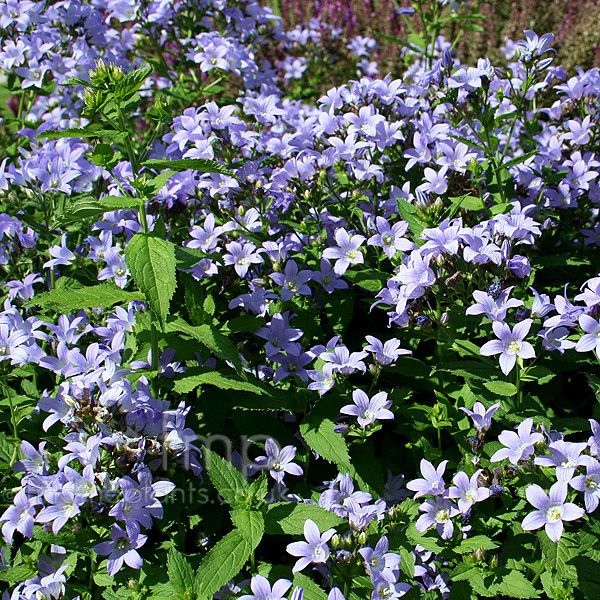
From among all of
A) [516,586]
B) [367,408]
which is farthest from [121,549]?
[516,586]

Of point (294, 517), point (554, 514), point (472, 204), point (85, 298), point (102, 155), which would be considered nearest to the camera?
point (554, 514)

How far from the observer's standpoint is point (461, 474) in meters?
2.23

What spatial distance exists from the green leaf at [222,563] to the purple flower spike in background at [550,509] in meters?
0.93

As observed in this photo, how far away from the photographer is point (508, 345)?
7.65ft

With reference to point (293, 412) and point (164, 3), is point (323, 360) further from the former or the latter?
point (164, 3)

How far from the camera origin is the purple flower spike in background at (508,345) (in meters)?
2.26

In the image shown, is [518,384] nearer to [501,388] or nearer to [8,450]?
[501,388]

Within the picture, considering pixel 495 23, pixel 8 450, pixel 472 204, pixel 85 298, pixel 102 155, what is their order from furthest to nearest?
pixel 495 23
pixel 472 204
pixel 8 450
pixel 102 155
pixel 85 298

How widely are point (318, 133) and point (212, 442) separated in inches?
68.5

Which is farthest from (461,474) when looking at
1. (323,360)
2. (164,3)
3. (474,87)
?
(164,3)

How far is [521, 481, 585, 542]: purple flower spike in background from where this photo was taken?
1969 mm

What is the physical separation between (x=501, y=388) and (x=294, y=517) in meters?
0.93

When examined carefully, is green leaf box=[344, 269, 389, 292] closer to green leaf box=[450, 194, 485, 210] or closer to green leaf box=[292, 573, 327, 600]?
green leaf box=[450, 194, 485, 210]

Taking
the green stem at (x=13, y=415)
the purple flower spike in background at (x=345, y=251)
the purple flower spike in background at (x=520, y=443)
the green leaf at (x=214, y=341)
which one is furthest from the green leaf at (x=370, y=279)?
the green stem at (x=13, y=415)
